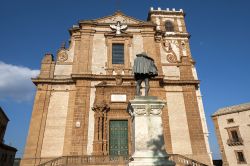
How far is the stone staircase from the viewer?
1207 cm

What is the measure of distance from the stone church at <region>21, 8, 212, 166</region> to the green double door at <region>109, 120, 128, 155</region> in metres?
0.07

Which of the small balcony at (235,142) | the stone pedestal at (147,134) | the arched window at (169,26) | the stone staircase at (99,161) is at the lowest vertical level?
the stone staircase at (99,161)

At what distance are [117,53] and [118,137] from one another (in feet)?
24.0

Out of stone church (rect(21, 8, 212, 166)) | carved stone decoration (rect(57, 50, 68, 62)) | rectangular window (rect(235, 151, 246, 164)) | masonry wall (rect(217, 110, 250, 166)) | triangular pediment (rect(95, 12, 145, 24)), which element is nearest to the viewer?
stone church (rect(21, 8, 212, 166))

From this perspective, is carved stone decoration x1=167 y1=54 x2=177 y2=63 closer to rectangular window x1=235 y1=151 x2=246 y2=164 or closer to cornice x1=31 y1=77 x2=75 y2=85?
cornice x1=31 y1=77 x2=75 y2=85

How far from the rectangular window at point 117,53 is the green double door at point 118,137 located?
5369 mm

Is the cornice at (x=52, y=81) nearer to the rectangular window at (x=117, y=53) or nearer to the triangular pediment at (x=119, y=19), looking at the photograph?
the rectangular window at (x=117, y=53)

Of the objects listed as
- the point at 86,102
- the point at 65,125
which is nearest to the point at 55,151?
the point at 65,125

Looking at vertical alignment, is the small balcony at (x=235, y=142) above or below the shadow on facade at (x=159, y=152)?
Result: above

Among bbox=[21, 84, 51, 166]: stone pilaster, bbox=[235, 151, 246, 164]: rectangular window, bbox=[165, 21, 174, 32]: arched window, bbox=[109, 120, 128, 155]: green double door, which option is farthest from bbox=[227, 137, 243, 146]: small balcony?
bbox=[21, 84, 51, 166]: stone pilaster

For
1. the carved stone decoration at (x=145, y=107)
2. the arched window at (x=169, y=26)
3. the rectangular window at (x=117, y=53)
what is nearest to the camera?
the carved stone decoration at (x=145, y=107)

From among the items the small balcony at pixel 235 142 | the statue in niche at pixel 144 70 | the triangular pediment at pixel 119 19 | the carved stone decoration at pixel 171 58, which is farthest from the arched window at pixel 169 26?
the statue in niche at pixel 144 70

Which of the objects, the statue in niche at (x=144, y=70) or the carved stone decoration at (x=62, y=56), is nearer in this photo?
the statue in niche at (x=144, y=70)

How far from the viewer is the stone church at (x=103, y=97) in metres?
14.0
